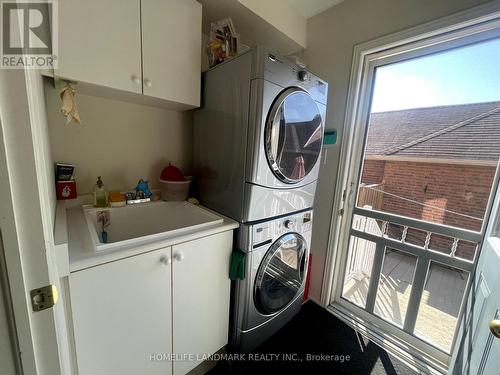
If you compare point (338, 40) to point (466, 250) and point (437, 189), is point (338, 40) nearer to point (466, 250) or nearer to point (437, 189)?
point (437, 189)

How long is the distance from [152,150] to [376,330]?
2.29 metres

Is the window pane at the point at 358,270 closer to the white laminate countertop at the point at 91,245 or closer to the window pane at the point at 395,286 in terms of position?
the window pane at the point at 395,286

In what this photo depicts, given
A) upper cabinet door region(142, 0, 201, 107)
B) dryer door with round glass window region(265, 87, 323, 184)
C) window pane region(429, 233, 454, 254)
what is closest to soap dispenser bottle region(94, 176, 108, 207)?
upper cabinet door region(142, 0, 201, 107)

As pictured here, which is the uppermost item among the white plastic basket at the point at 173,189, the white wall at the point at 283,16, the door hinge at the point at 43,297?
the white wall at the point at 283,16

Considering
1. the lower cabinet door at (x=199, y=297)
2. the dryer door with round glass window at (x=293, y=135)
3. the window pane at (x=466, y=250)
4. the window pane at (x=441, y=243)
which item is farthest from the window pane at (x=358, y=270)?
the lower cabinet door at (x=199, y=297)

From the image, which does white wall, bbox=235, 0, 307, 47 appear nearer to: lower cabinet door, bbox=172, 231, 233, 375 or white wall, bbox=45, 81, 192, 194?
white wall, bbox=45, 81, 192, 194

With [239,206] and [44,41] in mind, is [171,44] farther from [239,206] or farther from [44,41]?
[239,206]

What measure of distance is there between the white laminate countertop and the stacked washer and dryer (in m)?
0.23

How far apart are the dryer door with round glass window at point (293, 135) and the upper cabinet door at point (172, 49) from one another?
1.96 ft

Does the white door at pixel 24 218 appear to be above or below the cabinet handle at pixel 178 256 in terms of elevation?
above

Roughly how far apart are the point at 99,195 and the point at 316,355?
1848mm

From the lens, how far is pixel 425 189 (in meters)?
1.42

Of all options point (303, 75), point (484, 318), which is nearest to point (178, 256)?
point (303, 75)

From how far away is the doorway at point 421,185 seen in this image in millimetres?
1230
